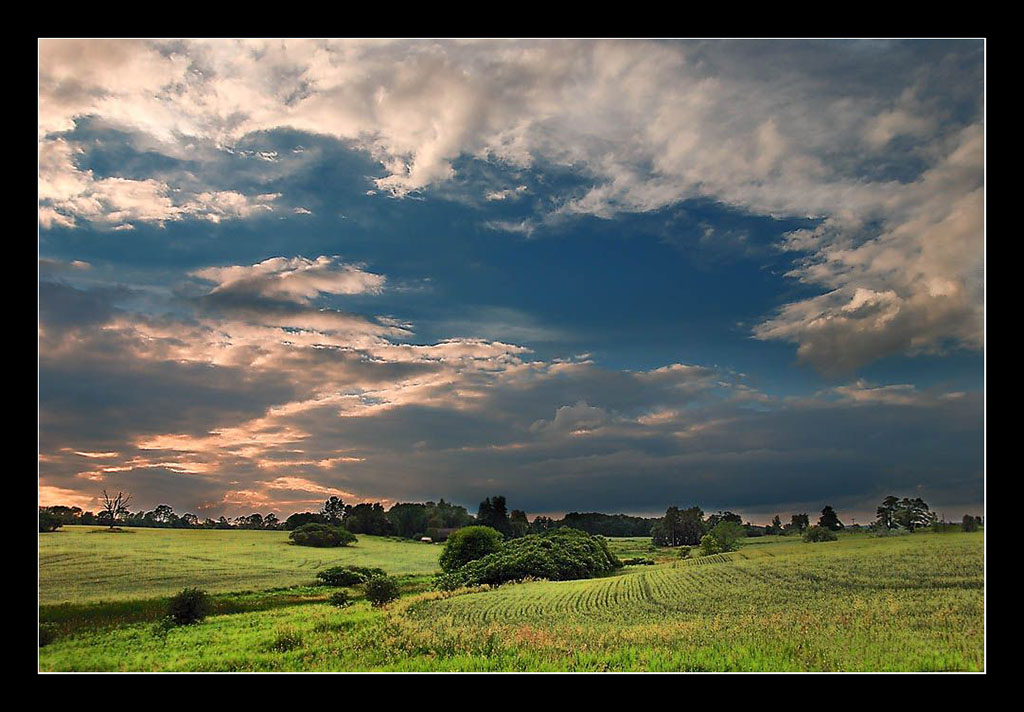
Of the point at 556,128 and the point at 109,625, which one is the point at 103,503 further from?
the point at 556,128

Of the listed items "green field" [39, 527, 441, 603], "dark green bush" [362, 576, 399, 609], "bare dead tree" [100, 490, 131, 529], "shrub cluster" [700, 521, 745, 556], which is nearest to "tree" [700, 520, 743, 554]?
"shrub cluster" [700, 521, 745, 556]

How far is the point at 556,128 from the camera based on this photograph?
6.62m

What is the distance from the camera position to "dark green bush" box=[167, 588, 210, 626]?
6555 mm

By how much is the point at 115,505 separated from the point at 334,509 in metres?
1.74

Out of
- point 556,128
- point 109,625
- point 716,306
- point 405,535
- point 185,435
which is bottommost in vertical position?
point 109,625

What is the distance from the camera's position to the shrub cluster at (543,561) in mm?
7012

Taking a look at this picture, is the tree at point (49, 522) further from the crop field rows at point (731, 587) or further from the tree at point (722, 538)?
the tree at point (722, 538)

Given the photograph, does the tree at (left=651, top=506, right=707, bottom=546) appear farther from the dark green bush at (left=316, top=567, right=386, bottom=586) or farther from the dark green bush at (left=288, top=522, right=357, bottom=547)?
the dark green bush at (left=288, top=522, right=357, bottom=547)

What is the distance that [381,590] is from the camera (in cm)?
682

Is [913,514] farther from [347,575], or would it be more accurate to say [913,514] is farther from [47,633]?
[47,633]

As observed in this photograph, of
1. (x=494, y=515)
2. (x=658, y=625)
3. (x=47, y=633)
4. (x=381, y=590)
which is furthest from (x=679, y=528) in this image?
(x=47, y=633)

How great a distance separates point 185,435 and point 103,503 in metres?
0.84
